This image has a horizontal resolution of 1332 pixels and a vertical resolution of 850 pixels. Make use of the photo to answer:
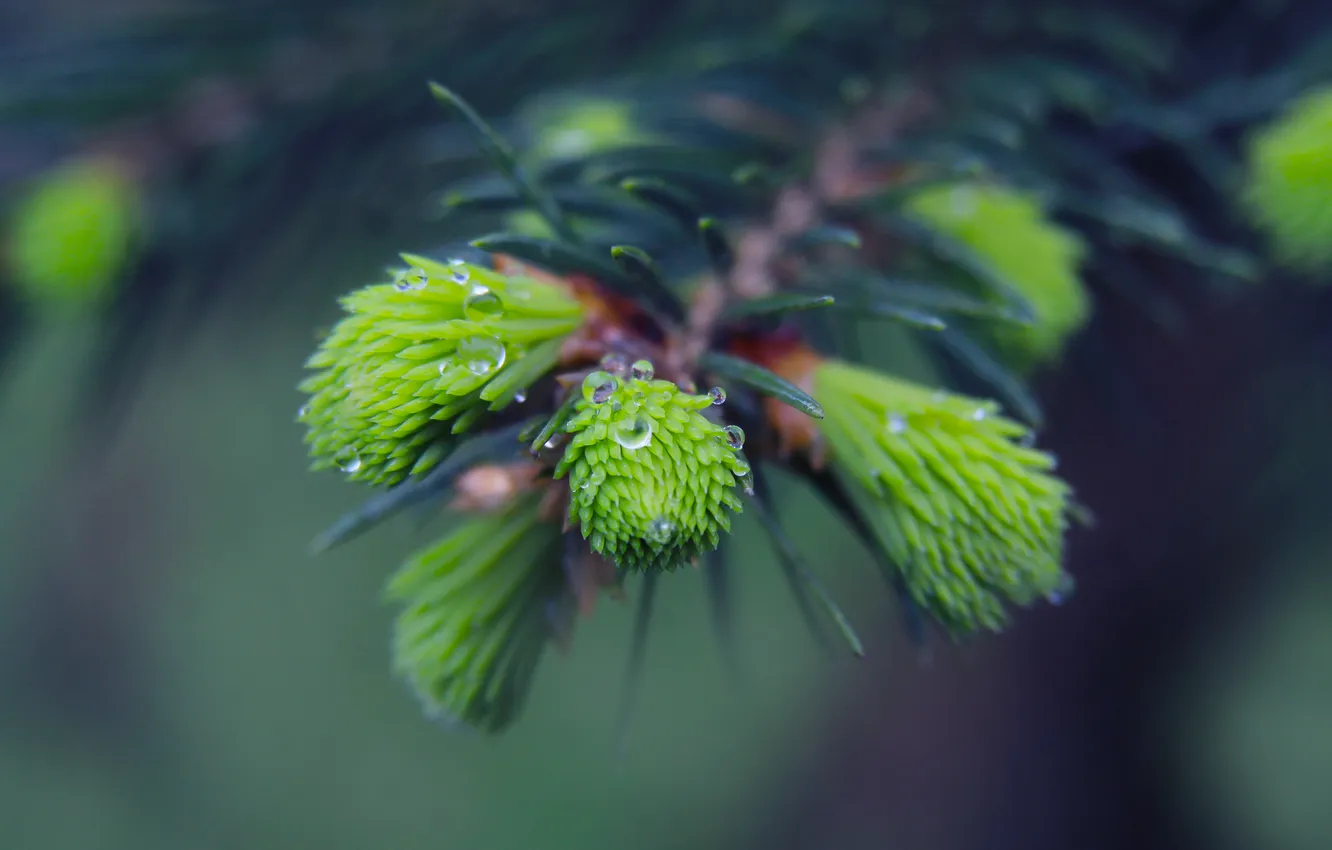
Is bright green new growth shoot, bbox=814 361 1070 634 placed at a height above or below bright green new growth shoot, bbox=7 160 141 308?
Result: below

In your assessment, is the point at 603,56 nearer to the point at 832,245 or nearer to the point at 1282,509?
the point at 832,245

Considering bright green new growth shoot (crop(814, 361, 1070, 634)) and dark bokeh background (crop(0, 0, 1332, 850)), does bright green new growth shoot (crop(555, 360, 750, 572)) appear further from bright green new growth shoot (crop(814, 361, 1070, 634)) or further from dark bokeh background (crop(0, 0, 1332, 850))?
dark bokeh background (crop(0, 0, 1332, 850))

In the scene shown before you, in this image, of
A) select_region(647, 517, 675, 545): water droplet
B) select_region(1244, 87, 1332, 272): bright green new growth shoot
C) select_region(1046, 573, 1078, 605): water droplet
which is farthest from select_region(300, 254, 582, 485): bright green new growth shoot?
select_region(1244, 87, 1332, 272): bright green new growth shoot

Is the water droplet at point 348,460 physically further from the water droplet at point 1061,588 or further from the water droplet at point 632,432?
the water droplet at point 1061,588

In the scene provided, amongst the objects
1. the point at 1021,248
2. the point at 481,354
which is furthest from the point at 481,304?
the point at 1021,248

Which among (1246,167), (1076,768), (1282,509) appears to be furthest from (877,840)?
(1246,167)

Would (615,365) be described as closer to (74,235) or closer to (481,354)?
(481,354)
